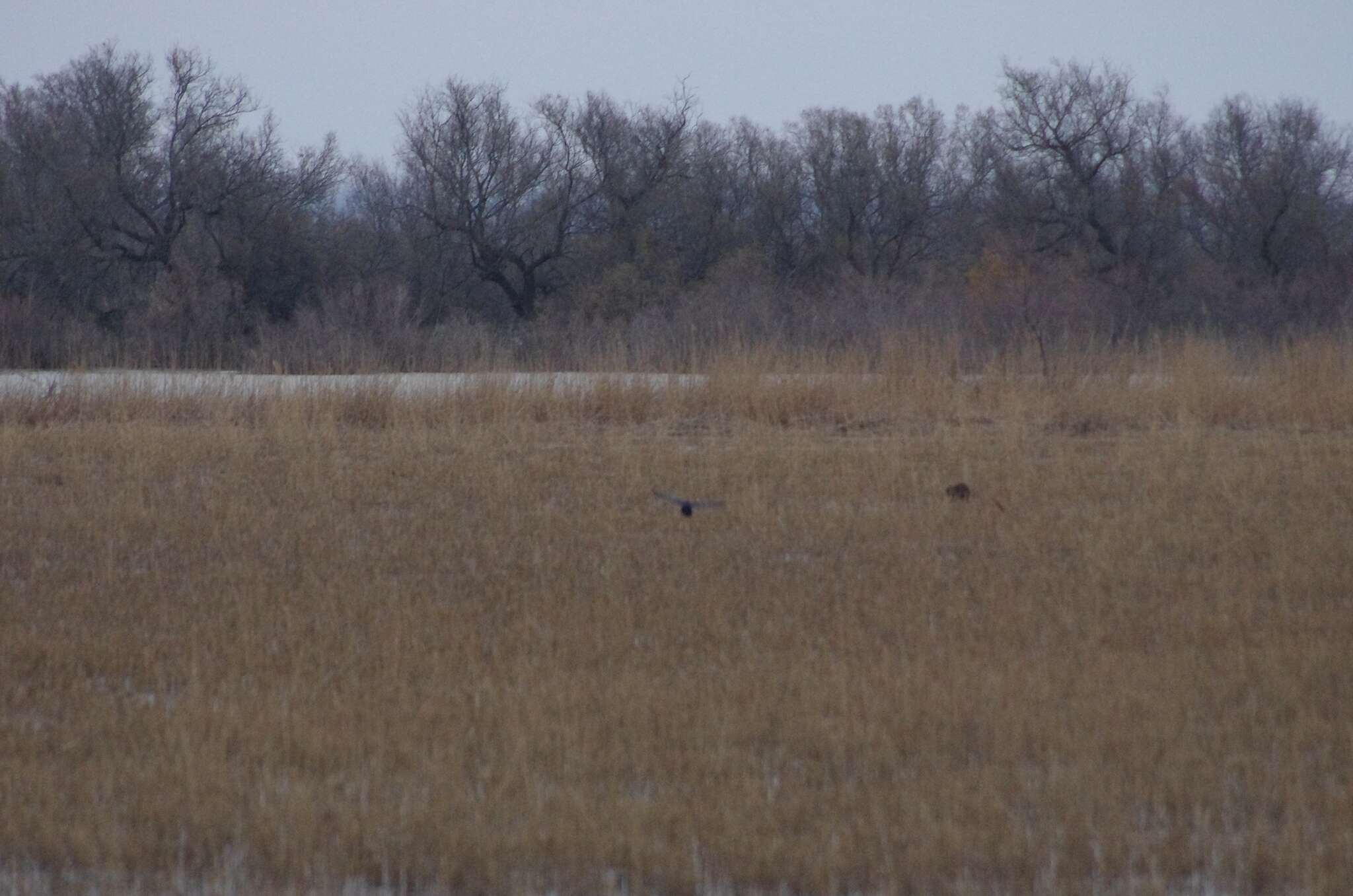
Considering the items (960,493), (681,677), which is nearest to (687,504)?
(960,493)

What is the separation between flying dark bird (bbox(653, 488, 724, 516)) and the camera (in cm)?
789

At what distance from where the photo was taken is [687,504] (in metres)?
7.89

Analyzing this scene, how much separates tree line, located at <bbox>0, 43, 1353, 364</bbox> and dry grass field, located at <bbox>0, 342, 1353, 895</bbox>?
84.0ft

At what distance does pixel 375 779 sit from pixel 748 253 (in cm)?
3879

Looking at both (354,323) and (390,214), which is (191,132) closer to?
(390,214)

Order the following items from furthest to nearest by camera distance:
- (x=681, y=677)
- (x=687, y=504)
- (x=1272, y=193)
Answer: (x=1272, y=193), (x=687, y=504), (x=681, y=677)

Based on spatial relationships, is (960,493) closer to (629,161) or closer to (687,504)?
(687,504)

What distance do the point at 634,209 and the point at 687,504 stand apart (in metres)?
36.2

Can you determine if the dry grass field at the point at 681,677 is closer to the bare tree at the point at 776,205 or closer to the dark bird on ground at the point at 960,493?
the dark bird on ground at the point at 960,493

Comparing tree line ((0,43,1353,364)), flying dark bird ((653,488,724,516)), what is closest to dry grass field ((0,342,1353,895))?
flying dark bird ((653,488,724,516))

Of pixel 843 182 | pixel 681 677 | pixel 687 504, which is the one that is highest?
pixel 843 182

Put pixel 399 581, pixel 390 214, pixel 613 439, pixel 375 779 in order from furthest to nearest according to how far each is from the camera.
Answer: pixel 390 214 < pixel 613 439 < pixel 399 581 < pixel 375 779

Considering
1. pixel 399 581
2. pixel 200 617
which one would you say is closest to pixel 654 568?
pixel 399 581

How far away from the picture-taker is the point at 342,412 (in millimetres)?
13328
